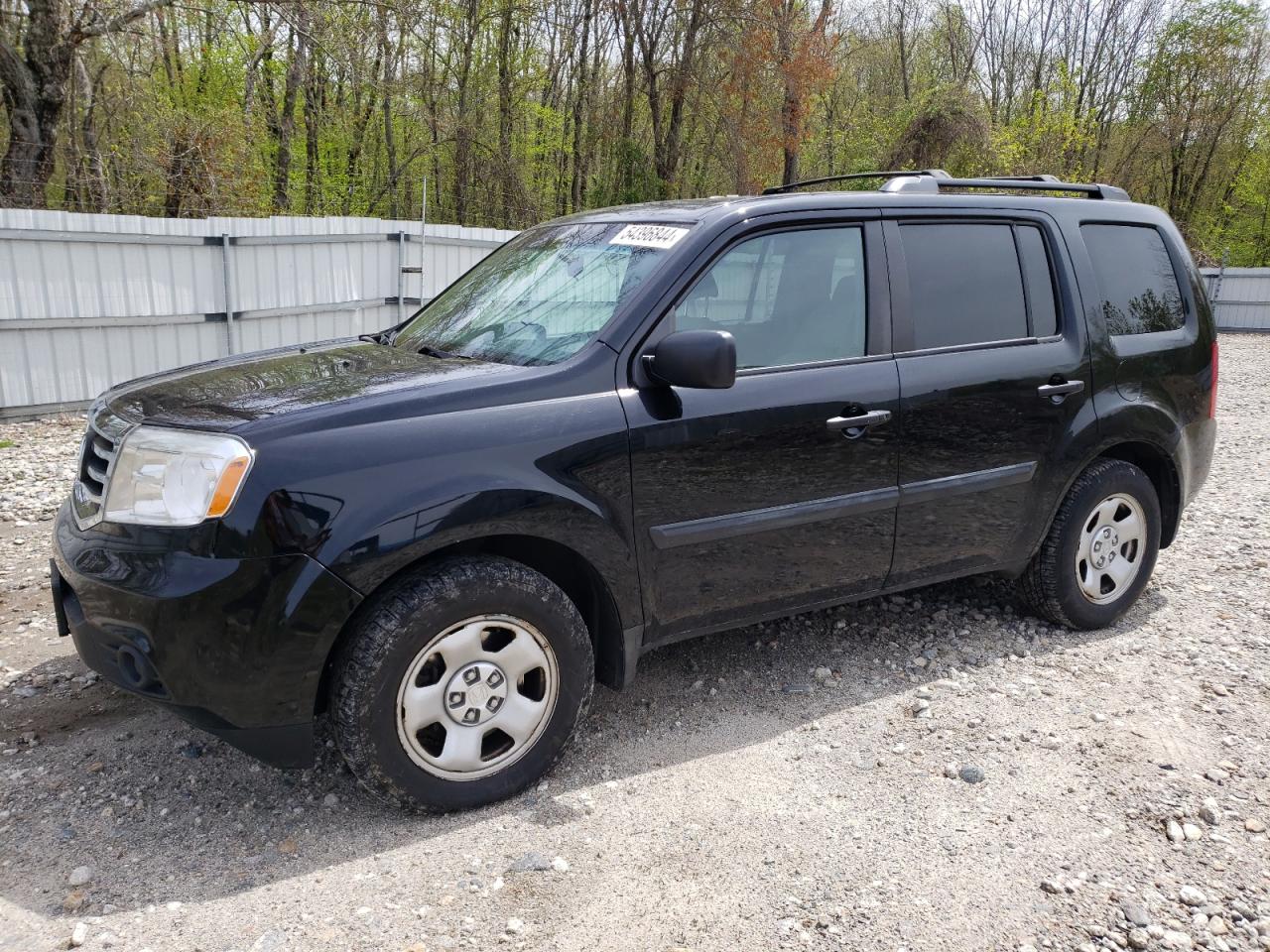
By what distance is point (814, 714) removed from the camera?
372cm

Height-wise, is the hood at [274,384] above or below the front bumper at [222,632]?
above

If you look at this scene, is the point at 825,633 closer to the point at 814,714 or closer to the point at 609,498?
the point at 814,714

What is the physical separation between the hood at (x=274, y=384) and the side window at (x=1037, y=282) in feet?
7.52

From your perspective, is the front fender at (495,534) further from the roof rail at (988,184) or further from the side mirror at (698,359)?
the roof rail at (988,184)

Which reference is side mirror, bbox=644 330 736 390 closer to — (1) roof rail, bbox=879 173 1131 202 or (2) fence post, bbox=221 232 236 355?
(1) roof rail, bbox=879 173 1131 202

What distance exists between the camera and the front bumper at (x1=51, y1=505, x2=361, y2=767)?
2584 millimetres

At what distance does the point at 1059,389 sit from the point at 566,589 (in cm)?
224

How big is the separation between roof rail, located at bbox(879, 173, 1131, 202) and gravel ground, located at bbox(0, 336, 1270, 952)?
194 cm

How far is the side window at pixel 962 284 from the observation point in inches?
150

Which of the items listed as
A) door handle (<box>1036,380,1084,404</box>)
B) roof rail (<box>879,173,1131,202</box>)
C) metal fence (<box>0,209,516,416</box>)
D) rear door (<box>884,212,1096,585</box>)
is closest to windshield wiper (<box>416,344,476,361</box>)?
rear door (<box>884,212,1096,585</box>)

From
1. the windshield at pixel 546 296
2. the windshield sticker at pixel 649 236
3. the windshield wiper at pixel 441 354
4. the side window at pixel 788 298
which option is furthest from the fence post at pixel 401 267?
the side window at pixel 788 298

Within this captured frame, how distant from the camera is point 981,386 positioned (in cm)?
386

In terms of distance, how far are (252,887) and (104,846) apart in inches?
20.2

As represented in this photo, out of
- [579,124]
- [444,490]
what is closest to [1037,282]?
[444,490]
